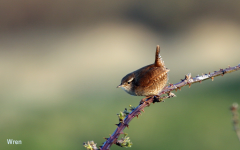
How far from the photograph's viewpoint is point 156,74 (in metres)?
2.16

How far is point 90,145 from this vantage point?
1.17 meters

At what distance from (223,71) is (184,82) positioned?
284mm

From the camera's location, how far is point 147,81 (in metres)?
2.17

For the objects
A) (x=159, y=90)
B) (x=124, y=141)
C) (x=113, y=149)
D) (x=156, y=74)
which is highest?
(x=156, y=74)

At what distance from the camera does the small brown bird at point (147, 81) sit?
6.80 ft

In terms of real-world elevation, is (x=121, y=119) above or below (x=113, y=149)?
above

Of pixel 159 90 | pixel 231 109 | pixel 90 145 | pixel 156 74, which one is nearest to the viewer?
pixel 231 109

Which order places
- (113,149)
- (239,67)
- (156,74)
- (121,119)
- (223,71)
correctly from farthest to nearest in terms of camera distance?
(113,149) → (156,74) → (223,71) → (239,67) → (121,119)

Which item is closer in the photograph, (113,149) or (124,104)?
(113,149)

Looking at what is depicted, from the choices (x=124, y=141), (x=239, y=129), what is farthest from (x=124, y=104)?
(x=239, y=129)

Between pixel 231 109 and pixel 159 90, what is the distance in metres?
1.20

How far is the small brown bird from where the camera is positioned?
2072 mm

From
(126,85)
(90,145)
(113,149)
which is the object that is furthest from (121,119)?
(113,149)

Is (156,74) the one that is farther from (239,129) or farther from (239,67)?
(239,129)
